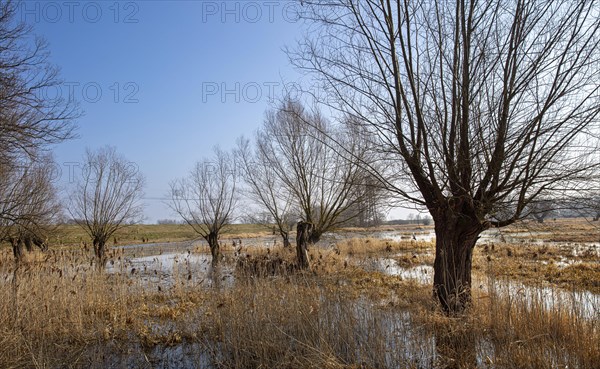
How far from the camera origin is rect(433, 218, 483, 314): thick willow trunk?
549 centimetres

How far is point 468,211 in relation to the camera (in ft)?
18.0

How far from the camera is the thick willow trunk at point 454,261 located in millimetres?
5488

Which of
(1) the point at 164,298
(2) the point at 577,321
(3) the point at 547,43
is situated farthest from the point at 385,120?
(1) the point at 164,298

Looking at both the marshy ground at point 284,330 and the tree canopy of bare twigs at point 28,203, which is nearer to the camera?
the marshy ground at point 284,330

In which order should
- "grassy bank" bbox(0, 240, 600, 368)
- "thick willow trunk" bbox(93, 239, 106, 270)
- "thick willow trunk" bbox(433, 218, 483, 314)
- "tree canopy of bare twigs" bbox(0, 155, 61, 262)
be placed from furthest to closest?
1. "tree canopy of bare twigs" bbox(0, 155, 61, 262)
2. "thick willow trunk" bbox(93, 239, 106, 270)
3. "thick willow trunk" bbox(433, 218, 483, 314)
4. "grassy bank" bbox(0, 240, 600, 368)

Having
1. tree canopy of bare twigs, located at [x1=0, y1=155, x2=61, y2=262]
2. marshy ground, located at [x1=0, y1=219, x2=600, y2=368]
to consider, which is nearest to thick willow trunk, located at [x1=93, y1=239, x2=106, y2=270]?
marshy ground, located at [x1=0, y1=219, x2=600, y2=368]

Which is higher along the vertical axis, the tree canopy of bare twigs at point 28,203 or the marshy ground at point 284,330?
the tree canopy of bare twigs at point 28,203

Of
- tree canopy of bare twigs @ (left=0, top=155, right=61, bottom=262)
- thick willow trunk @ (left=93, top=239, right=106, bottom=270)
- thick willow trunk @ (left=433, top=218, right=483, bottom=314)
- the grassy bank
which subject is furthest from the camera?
tree canopy of bare twigs @ (left=0, top=155, right=61, bottom=262)

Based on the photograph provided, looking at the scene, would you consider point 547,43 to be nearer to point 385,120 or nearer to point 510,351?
point 385,120

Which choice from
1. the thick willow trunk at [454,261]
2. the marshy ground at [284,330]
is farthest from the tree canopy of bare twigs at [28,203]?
the thick willow trunk at [454,261]

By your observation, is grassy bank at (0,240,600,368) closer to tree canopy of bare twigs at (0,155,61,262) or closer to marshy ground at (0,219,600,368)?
marshy ground at (0,219,600,368)

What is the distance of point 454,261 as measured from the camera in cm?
568

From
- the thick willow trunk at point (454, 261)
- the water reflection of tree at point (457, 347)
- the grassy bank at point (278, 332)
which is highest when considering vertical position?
the thick willow trunk at point (454, 261)

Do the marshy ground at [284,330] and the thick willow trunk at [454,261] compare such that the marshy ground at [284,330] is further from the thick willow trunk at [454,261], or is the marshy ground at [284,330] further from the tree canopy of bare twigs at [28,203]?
the tree canopy of bare twigs at [28,203]
